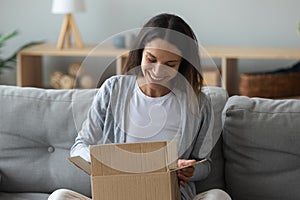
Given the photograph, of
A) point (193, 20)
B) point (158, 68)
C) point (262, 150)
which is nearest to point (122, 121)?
point (158, 68)

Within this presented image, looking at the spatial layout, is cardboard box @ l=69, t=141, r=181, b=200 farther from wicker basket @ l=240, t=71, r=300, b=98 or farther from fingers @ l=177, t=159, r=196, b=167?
wicker basket @ l=240, t=71, r=300, b=98

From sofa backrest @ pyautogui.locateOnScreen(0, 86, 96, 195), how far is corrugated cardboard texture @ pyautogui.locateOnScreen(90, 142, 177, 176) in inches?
18.9

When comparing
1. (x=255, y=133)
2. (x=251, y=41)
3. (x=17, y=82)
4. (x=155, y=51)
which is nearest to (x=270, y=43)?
(x=251, y=41)

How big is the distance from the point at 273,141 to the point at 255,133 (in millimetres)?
64

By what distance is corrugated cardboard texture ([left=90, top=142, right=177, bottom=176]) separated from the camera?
6.00 feet

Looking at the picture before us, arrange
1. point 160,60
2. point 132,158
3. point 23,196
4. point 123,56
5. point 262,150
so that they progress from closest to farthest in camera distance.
→ 1. point 132,158
2. point 160,60
3. point 262,150
4. point 23,196
5. point 123,56

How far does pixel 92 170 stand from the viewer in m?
1.83

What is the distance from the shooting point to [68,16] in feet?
13.0

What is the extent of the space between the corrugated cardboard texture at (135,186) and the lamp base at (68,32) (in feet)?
7.20

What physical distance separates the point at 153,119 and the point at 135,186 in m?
0.28

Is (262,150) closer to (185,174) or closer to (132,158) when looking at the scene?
(185,174)

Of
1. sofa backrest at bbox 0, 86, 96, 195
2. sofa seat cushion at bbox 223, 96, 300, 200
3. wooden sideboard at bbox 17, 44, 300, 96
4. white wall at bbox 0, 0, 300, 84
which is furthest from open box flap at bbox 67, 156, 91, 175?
white wall at bbox 0, 0, 300, 84

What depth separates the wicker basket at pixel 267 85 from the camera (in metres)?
3.57

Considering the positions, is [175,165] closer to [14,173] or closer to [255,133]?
[255,133]
